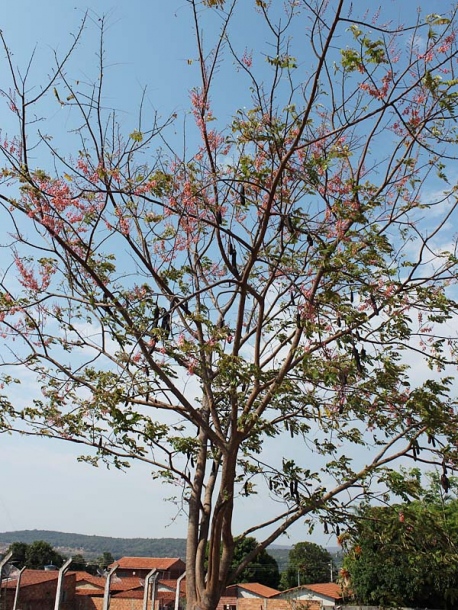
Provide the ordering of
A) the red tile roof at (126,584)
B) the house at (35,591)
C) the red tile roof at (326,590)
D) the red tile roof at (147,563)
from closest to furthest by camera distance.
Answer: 1. the house at (35,591)
2. the red tile roof at (326,590)
3. the red tile roof at (126,584)
4. the red tile roof at (147,563)

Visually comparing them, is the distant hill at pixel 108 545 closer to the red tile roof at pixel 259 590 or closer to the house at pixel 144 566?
the house at pixel 144 566

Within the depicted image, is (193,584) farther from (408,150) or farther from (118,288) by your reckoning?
(408,150)

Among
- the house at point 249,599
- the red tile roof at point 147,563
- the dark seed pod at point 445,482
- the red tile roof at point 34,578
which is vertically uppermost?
→ the dark seed pod at point 445,482

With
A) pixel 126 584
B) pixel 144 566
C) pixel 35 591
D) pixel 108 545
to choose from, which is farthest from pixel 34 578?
pixel 108 545

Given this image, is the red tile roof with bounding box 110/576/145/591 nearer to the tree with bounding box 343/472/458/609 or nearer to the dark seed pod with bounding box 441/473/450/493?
the tree with bounding box 343/472/458/609

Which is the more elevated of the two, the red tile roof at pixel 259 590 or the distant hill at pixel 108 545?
the distant hill at pixel 108 545

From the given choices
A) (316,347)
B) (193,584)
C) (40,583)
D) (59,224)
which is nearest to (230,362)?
(316,347)

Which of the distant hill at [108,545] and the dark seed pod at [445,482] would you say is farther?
the distant hill at [108,545]

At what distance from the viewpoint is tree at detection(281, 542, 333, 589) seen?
3509 centimetres


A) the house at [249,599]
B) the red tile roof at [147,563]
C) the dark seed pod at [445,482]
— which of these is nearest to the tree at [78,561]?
the red tile roof at [147,563]

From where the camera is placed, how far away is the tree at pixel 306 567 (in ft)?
115

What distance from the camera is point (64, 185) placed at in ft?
16.7

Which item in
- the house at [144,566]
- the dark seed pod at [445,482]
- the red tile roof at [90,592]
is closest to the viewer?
the dark seed pod at [445,482]

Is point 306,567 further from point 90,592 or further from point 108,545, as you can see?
point 108,545
